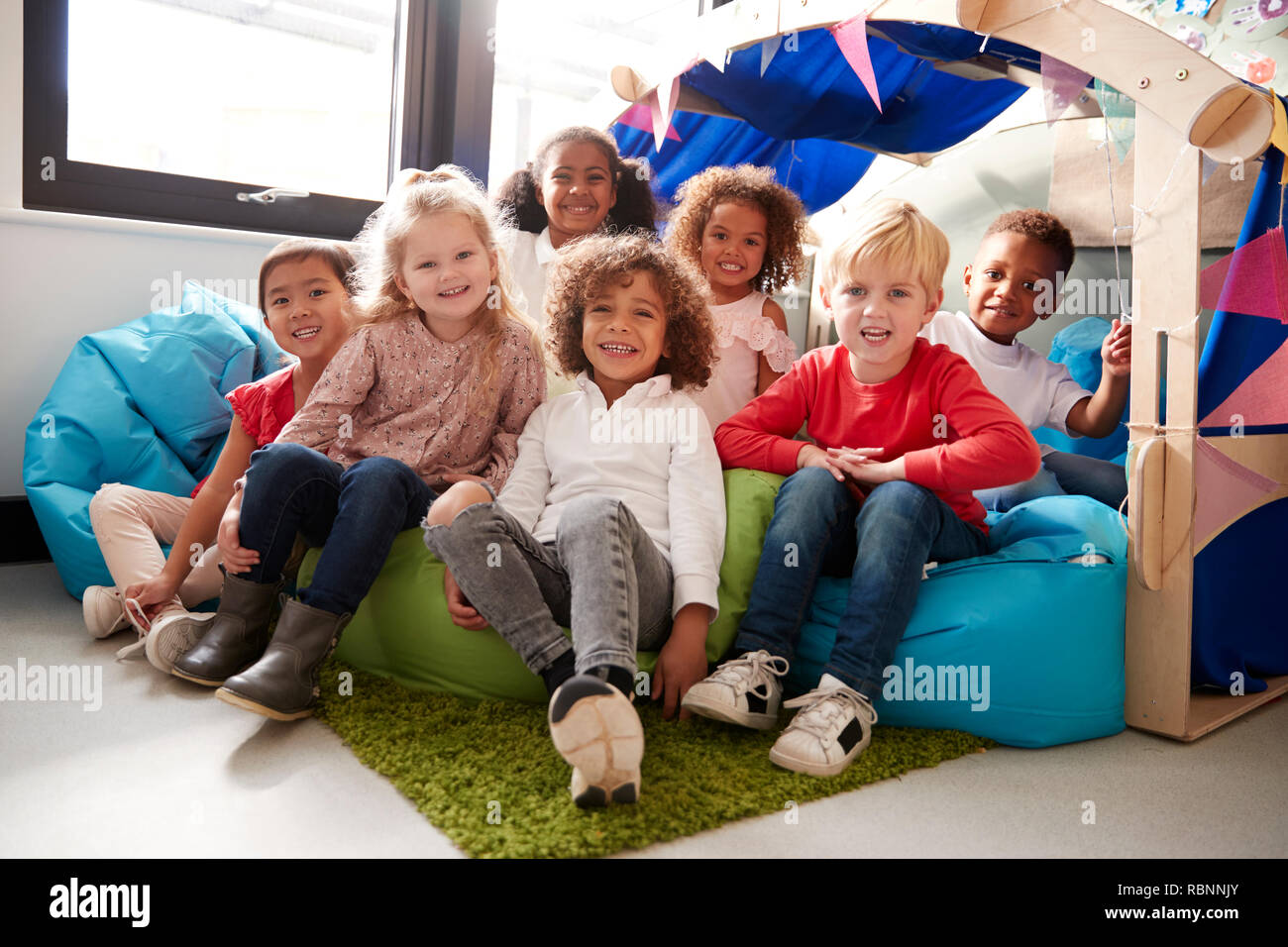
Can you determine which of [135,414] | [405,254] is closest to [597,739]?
[405,254]

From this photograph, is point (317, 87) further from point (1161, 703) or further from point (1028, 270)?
point (1161, 703)

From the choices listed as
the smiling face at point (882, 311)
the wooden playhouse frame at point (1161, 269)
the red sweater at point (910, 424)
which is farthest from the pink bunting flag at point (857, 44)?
the red sweater at point (910, 424)

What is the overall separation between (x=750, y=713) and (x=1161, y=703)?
24.4 inches

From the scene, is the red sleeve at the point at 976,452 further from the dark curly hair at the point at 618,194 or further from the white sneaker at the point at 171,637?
the white sneaker at the point at 171,637

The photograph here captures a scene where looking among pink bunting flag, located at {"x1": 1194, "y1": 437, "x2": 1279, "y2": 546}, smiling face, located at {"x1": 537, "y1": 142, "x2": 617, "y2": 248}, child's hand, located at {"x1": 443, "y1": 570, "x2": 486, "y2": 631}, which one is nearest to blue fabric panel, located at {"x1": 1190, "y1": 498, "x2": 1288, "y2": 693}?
pink bunting flag, located at {"x1": 1194, "y1": 437, "x2": 1279, "y2": 546}

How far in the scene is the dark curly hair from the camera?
217 cm

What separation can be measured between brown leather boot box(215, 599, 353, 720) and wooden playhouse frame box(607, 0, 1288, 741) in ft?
3.78

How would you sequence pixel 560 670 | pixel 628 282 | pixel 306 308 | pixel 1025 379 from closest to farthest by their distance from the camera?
pixel 560 670 → pixel 628 282 → pixel 306 308 → pixel 1025 379

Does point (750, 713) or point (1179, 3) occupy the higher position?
point (1179, 3)

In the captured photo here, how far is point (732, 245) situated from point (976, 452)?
0.82 m

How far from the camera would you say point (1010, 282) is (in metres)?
1.96

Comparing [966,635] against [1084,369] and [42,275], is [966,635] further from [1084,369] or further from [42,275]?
[42,275]
